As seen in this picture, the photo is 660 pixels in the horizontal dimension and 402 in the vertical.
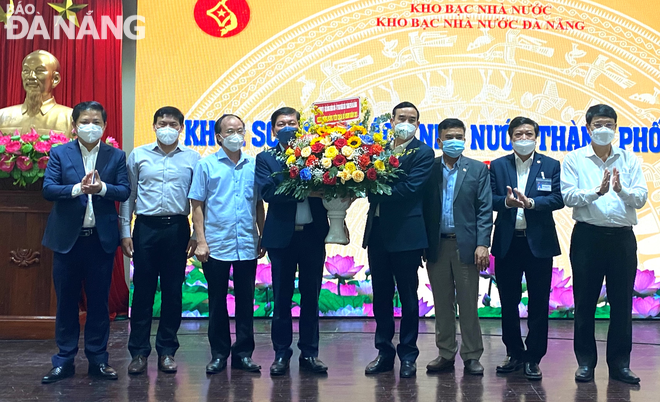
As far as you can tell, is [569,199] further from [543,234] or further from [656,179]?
[656,179]

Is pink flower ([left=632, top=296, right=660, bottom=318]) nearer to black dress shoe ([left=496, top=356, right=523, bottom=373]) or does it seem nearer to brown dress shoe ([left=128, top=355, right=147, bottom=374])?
black dress shoe ([left=496, top=356, right=523, bottom=373])

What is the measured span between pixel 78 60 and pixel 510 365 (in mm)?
4184

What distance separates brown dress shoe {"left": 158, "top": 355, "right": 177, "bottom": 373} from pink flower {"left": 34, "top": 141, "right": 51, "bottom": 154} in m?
1.68

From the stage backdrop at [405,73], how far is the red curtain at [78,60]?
1.32 ft

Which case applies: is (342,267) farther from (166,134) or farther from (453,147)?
(166,134)

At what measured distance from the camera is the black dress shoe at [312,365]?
370cm

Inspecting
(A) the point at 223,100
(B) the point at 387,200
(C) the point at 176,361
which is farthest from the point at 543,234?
(A) the point at 223,100

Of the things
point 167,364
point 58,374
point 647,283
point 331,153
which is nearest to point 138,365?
point 167,364

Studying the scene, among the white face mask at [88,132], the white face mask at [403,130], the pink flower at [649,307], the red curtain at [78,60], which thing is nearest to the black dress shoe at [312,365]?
the white face mask at [403,130]

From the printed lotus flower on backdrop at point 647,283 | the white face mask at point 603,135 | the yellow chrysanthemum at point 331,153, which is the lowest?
the printed lotus flower on backdrop at point 647,283

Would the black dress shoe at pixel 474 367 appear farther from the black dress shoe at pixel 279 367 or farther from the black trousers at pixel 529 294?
the black dress shoe at pixel 279 367

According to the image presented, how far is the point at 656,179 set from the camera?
18.1ft

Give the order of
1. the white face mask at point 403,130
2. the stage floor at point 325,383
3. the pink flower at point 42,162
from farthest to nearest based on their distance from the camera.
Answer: the pink flower at point 42,162 → the white face mask at point 403,130 → the stage floor at point 325,383

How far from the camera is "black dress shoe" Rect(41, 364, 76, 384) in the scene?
3.49 metres
